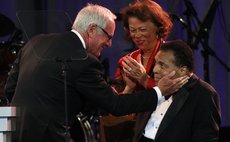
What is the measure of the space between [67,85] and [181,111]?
1.99ft

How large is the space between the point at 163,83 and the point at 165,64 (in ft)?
0.37

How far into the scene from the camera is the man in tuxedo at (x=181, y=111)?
132 inches

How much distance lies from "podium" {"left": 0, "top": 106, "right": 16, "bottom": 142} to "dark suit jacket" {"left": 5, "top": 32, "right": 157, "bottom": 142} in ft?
0.91

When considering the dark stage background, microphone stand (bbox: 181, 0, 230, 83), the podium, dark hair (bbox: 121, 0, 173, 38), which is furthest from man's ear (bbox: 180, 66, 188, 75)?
the dark stage background

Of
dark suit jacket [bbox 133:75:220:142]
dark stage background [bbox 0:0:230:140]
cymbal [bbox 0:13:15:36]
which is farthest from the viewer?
dark stage background [bbox 0:0:230:140]

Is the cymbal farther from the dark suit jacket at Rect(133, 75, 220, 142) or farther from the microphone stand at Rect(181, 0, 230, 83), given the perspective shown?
the dark suit jacket at Rect(133, 75, 220, 142)

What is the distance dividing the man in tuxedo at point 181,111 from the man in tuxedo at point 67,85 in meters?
0.06

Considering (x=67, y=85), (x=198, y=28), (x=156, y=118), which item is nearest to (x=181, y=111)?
(x=156, y=118)

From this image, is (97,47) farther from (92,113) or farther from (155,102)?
(92,113)

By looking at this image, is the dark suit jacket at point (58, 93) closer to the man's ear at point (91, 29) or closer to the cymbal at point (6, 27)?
the man's ear at point (91, 29)

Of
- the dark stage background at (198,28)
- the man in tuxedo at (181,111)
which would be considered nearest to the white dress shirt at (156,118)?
the man in tuxedo at (181,111)

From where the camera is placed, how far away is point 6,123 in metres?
3.07

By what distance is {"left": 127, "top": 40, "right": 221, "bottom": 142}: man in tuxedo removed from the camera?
3.34 meters

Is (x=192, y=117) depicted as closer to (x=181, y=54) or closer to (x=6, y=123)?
(x=181, y=54)
